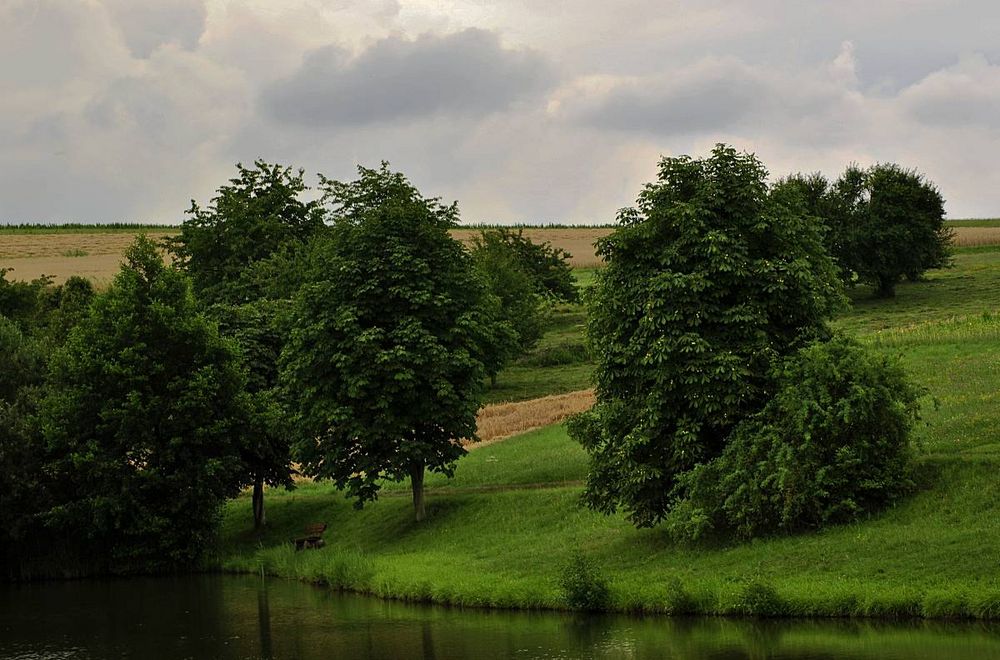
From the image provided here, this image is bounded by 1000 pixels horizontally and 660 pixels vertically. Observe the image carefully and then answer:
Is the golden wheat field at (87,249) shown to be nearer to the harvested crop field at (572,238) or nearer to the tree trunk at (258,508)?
the harvested crop field at (572,238)

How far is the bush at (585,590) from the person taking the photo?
3659cm

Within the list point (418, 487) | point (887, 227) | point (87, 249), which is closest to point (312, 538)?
point (418, 487)

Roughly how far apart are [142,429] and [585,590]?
2648 centimetres

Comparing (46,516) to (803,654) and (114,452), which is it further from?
(803,654)

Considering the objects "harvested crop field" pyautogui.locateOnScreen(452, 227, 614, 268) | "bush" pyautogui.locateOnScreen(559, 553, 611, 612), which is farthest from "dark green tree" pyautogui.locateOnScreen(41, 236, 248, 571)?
"harvested crop field" pyautogui.locateOnScreen(452, 227, 614, 268)

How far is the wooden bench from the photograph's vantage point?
177 feet

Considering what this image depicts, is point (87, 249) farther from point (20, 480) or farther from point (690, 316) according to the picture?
point (690, 316)

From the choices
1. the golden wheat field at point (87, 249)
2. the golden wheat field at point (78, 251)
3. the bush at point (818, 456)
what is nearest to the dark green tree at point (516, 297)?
the golden wheat field at point (78, 251)

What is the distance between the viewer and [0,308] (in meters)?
93.6

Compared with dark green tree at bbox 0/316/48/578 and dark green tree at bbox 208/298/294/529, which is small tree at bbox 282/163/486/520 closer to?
dark green tree at bbox 208/298/294/529

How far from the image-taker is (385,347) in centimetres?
5147

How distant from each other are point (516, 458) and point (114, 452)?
18681 millimetres

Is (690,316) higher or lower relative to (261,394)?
higher

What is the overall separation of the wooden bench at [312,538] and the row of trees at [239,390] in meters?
2.52
